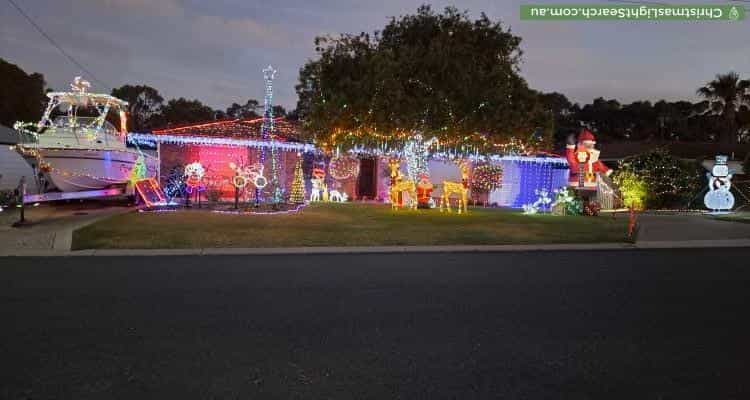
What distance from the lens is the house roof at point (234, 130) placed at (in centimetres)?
2159

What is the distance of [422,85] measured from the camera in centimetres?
1636

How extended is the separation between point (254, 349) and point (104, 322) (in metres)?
1.86

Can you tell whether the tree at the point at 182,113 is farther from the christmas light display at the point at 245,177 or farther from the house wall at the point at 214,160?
the christmas light display at the point at 245,177

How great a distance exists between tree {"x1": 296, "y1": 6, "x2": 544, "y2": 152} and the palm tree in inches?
1090

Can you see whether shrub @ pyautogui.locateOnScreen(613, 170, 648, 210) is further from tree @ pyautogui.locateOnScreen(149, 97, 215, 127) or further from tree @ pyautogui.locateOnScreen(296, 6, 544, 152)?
tree @ pyautogui.locateOnScreen(149, 97, 215, 127)

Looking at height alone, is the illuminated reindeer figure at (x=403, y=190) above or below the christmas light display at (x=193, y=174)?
below

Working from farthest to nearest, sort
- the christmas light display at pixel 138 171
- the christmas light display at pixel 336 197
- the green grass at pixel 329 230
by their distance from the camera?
1. the christmas light display at pixel 336 197
2. the christmas light display at pixel 138 171
3. the green grass at pixel 329 230

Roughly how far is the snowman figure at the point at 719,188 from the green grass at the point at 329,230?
21.0 feet

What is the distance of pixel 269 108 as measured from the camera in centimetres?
1988

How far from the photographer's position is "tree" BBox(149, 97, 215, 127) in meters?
49.9

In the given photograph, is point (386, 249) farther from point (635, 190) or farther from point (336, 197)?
point (635, 190)

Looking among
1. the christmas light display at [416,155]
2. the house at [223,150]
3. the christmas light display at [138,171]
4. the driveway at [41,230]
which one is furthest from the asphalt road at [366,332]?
the house at [223,150]

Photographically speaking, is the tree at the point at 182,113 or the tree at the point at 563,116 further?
the tree at the point at 182,113

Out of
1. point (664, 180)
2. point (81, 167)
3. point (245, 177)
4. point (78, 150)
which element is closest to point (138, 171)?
point (81, 167)
